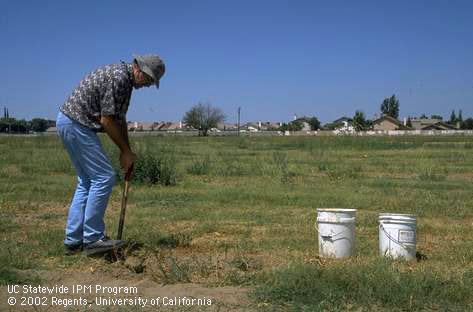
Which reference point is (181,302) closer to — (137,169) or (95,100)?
(95,100)

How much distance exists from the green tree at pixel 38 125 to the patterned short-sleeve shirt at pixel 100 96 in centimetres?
11320

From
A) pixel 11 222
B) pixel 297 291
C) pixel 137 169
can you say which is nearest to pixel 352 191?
pixel 137 169

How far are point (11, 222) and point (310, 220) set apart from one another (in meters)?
3.71

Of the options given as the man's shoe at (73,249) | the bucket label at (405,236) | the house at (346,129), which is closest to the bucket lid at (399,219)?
the bucket label at (405,236)

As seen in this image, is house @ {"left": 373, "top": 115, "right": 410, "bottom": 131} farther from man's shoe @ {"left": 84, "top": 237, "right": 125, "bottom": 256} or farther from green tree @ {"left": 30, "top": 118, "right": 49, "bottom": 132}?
man's shoe @ {"left": 84, "top": 237, "right": 125, "bottom": 256}

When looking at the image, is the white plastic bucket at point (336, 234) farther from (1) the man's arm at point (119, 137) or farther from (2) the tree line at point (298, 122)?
(2) the tree line at point (298, 122)

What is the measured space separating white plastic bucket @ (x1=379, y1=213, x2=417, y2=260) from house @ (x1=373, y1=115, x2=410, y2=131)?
115 metres

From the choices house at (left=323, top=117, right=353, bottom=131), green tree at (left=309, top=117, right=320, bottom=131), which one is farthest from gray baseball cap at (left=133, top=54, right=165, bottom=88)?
green tree at (left=309, top=117, right=320, bottom=131)

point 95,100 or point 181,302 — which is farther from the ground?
point 95,100

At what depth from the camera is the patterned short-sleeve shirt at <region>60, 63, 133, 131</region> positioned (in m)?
4.93

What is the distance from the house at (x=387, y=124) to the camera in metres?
118

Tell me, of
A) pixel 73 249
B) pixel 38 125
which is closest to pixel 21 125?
pixel 38 125

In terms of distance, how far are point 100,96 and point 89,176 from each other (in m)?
0.74

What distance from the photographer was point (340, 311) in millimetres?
3615
